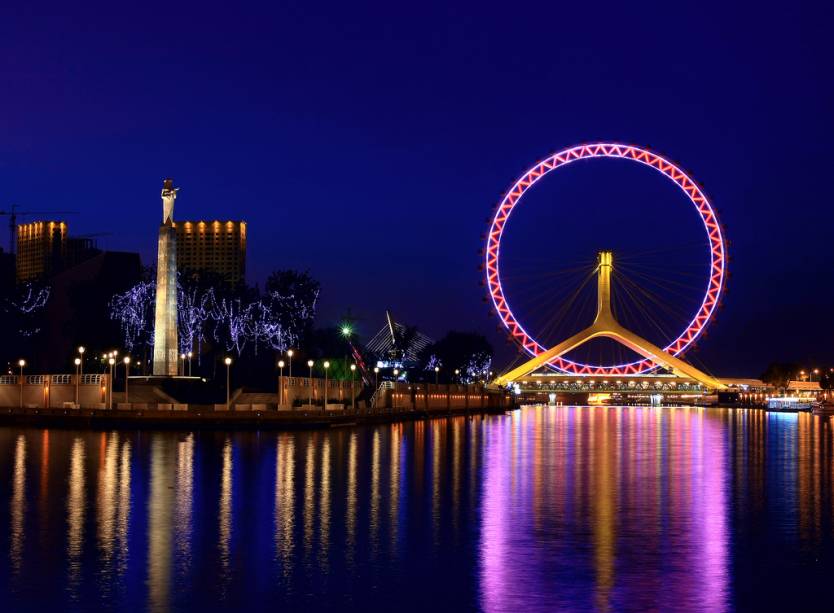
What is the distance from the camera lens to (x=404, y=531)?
72.9ft

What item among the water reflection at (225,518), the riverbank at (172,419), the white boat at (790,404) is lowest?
the white boat at (790,404)

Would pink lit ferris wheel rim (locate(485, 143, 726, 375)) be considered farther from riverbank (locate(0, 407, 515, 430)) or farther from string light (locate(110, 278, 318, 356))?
riverbank (locate(0, 407, 515, 430))

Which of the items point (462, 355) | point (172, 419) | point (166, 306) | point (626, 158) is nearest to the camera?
point (172, 419)

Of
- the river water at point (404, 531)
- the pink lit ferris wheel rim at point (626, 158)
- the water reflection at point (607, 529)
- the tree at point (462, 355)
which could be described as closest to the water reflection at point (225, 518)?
the river water at point (404, 531)

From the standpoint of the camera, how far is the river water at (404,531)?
651 inches

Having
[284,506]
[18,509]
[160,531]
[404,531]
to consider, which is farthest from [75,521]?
[404,531]

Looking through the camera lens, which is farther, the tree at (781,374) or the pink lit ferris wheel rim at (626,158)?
the tree at (781,374)

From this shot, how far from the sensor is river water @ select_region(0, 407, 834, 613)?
54.3 feet

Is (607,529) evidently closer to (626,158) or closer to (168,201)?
(168,201)

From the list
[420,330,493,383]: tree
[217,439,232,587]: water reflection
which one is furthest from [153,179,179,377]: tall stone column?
[420,330,493,383]: tree

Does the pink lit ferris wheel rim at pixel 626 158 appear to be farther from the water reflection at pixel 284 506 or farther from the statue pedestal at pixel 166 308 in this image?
the water reflection at pixel 284 506

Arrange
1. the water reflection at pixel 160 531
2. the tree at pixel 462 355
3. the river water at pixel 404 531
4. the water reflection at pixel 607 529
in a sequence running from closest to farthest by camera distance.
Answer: the water reflection at pixel 160 531 < the river water at pixel 404 531 < the water reflection at pixel 607 529 < the tree at pixel 462 355

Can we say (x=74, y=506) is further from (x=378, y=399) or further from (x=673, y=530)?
(x=378, y=399)

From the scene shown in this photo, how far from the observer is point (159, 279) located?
68.7 m
